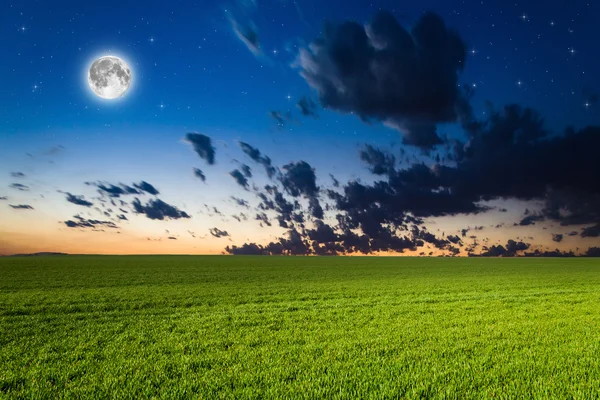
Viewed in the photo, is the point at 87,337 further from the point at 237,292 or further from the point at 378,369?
the point at 237,292

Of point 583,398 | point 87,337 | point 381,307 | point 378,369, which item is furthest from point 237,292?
point 583,398

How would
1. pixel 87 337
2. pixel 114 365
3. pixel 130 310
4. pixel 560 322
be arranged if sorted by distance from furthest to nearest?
pixel 130 310 < pixel 560 322 < pixel 87 337 < pixel 114 365

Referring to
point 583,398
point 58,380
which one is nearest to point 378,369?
point 583,398

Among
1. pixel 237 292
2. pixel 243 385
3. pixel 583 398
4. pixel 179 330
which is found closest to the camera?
pixel 583 398

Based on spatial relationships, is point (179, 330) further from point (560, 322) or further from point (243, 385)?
point (560, 322)

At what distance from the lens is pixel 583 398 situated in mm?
6734

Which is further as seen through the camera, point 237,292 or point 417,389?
point 237,292

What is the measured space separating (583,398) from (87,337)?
13.4 metres

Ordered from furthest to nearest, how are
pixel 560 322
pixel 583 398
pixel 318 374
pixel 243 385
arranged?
pixel 560 322
pixel 318 374
pixel 243 385
pixel 583 398

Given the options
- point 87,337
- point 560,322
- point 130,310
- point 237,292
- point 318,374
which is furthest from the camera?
point 237,292

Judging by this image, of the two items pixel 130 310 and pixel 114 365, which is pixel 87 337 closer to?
pixel 114 365

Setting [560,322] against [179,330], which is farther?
[560,322]

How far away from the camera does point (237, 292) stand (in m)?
24.9

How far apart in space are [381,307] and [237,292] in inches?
435
